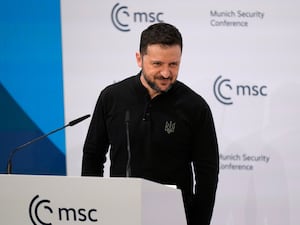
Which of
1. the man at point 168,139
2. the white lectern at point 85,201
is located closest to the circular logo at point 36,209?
the white lectern at point 85,201

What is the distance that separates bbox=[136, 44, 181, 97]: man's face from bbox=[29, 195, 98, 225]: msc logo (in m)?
0.94

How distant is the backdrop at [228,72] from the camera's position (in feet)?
→ 13.5

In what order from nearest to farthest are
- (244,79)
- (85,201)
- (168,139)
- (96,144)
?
(85,201) → (168,139) → (96,144) → (244,79)

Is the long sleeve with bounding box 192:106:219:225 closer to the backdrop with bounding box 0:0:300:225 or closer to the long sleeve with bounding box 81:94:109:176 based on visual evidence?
the long sleeve with bounding box 81:94:109:176

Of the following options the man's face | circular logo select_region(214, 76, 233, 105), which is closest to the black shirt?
the man's face

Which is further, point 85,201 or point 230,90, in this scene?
point 230,90

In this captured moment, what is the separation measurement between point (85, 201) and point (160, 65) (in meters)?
0.94

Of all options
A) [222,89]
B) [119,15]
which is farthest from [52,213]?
[119,15]

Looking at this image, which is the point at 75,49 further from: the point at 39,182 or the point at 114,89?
the point at 39,182

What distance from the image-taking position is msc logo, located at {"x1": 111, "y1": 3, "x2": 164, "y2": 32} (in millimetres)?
4223

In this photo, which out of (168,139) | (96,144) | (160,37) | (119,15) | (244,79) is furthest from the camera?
(119,15)

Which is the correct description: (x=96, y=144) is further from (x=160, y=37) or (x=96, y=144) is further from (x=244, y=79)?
(x=244, y=79)

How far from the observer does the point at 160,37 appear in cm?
278

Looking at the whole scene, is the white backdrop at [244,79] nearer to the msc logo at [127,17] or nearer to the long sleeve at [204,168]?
the msc logo at [127,17]
